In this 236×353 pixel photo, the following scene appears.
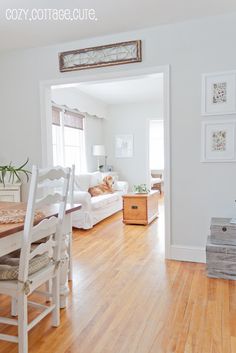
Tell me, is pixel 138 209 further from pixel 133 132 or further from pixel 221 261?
pixel 133 132

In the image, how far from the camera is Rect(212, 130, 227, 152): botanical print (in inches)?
118

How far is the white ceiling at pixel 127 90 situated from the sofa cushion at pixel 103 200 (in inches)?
79.3

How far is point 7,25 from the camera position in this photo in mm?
3102

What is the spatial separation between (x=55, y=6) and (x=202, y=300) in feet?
9.57

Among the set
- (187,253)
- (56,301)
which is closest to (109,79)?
(187,253)

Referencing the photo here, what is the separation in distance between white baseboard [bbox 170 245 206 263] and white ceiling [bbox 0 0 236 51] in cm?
243

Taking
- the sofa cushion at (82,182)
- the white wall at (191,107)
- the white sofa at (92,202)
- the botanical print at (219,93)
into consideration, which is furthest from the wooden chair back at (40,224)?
the sofa cushion at (82,182)

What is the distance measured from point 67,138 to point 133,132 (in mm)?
A: 2083

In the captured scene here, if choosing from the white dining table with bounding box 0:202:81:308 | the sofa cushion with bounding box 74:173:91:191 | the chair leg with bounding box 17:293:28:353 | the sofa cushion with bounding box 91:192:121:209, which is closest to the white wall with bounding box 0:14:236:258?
the white dining table with bounding box 0:202:81:308

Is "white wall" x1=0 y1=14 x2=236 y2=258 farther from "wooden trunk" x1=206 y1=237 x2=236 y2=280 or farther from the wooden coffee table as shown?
the wooden coffee table

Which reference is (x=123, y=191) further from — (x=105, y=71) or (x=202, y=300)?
(x=202, y=300)

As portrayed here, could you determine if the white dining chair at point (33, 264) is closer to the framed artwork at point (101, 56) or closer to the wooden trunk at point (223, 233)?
the wooden trunk at point (223, 233)

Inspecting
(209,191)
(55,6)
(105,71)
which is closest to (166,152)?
(209,191)

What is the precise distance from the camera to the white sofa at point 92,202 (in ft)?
14.8
